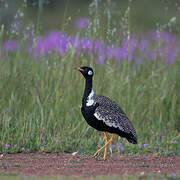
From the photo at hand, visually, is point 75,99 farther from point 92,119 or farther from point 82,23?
point 82,23

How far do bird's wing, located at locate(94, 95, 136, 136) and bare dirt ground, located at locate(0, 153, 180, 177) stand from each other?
0.43 meters

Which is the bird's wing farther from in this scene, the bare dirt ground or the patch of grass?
the patch of grass

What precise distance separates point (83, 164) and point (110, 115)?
34.8 inches

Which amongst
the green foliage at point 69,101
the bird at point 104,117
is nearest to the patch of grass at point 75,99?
the green foliage at point 69,101

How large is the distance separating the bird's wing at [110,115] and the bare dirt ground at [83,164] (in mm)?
433

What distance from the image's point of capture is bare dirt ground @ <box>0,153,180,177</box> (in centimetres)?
611

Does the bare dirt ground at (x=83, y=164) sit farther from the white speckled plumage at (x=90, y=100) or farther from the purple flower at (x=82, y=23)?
the purple flower at (x=82, y=23)

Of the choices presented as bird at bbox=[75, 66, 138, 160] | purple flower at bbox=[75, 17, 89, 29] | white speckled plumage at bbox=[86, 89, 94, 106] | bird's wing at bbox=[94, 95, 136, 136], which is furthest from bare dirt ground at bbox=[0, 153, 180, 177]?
purple flower at bbox=[75, 17, 89, 29]

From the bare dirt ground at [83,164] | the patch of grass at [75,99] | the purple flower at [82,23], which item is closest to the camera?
the bare dirt ground at [83,164]

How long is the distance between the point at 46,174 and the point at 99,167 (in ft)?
2.68

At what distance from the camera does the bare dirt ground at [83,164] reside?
6.11 m

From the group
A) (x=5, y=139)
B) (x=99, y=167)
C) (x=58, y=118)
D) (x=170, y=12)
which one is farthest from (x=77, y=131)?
(x=170, y=12)

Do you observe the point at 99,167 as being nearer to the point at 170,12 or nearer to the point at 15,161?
the point at 15,161

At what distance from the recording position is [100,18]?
866 centimetres
